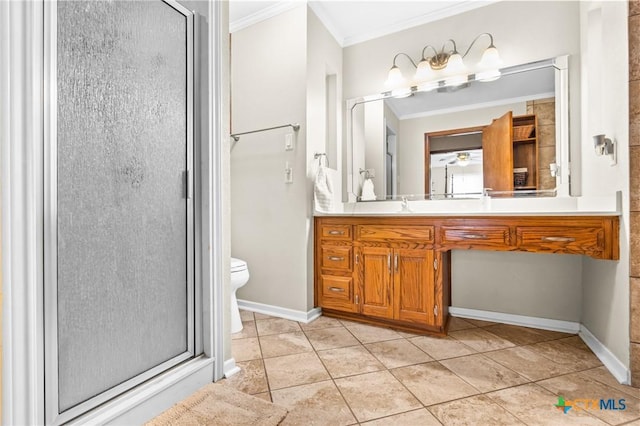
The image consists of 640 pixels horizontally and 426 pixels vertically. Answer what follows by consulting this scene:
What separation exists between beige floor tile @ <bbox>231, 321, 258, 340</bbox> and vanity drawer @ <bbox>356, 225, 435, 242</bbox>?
3.10ft

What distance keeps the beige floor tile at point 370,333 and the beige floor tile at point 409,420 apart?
27.7 inches

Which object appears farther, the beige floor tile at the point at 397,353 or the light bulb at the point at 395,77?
the light bulb at the point at 395,77

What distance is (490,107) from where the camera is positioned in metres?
2.20

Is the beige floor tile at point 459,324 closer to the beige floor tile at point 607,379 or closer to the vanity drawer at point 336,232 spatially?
the beige floor tile at point 607,379

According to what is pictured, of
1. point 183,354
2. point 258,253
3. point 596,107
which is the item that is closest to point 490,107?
point 596,107

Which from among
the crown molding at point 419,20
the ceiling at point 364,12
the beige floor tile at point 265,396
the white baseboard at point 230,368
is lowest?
the beige floor tile at point 265,396

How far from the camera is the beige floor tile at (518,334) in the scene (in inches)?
74.5

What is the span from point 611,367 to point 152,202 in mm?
2237

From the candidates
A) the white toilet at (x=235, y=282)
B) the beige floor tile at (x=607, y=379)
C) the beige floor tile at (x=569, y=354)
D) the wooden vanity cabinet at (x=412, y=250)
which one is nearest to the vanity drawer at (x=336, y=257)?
the wooden vanity cabinet at (x=412, y=250)

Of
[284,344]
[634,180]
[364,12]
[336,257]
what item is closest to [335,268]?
[336,257]

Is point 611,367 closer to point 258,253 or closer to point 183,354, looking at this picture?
point 183,354

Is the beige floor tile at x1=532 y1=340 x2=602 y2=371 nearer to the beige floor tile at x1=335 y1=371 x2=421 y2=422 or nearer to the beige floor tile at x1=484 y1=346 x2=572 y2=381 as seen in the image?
the beige floor tile at x1=484 y1=346 x2=572 y2=381

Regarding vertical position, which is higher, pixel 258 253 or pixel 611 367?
pixel 258 253

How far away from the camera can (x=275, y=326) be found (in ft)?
7.02
